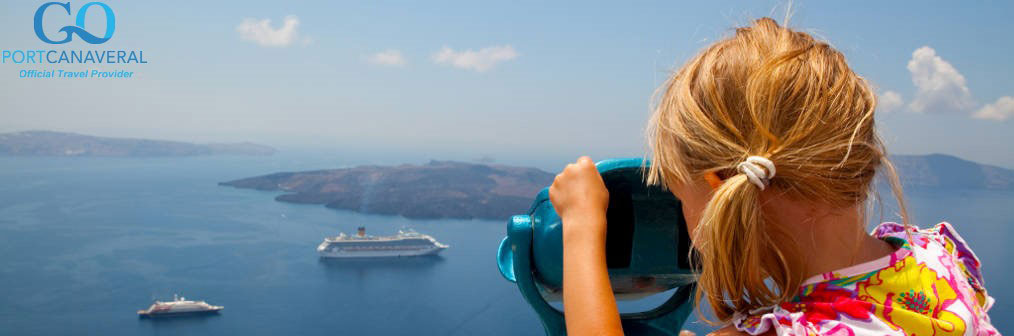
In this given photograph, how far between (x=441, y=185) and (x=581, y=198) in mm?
21385

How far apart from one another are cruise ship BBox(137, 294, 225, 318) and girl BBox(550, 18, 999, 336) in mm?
14300

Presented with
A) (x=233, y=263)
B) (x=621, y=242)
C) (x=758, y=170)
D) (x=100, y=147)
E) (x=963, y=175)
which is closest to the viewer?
(x=758, y=170)

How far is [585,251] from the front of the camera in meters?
0.46

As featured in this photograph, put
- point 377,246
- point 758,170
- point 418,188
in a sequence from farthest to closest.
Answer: point 418,188
point 377,246
point 758,170

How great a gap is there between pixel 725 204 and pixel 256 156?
93.4 feet

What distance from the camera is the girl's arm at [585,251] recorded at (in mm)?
437

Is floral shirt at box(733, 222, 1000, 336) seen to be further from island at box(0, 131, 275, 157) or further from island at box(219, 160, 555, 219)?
island at box(0, 131, 275, 157)

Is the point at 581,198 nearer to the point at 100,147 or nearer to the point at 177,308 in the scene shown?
the point at 177,308

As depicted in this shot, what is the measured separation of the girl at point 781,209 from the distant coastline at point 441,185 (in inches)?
709

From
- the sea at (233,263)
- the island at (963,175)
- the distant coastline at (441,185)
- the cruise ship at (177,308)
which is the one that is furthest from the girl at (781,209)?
the island at (963,175)

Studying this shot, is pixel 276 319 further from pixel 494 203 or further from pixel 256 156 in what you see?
pixel 256 156

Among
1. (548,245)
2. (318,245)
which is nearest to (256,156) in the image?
(318,245)

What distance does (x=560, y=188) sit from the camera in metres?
0.52

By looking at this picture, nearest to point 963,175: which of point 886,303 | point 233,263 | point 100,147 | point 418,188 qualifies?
point 418,188
